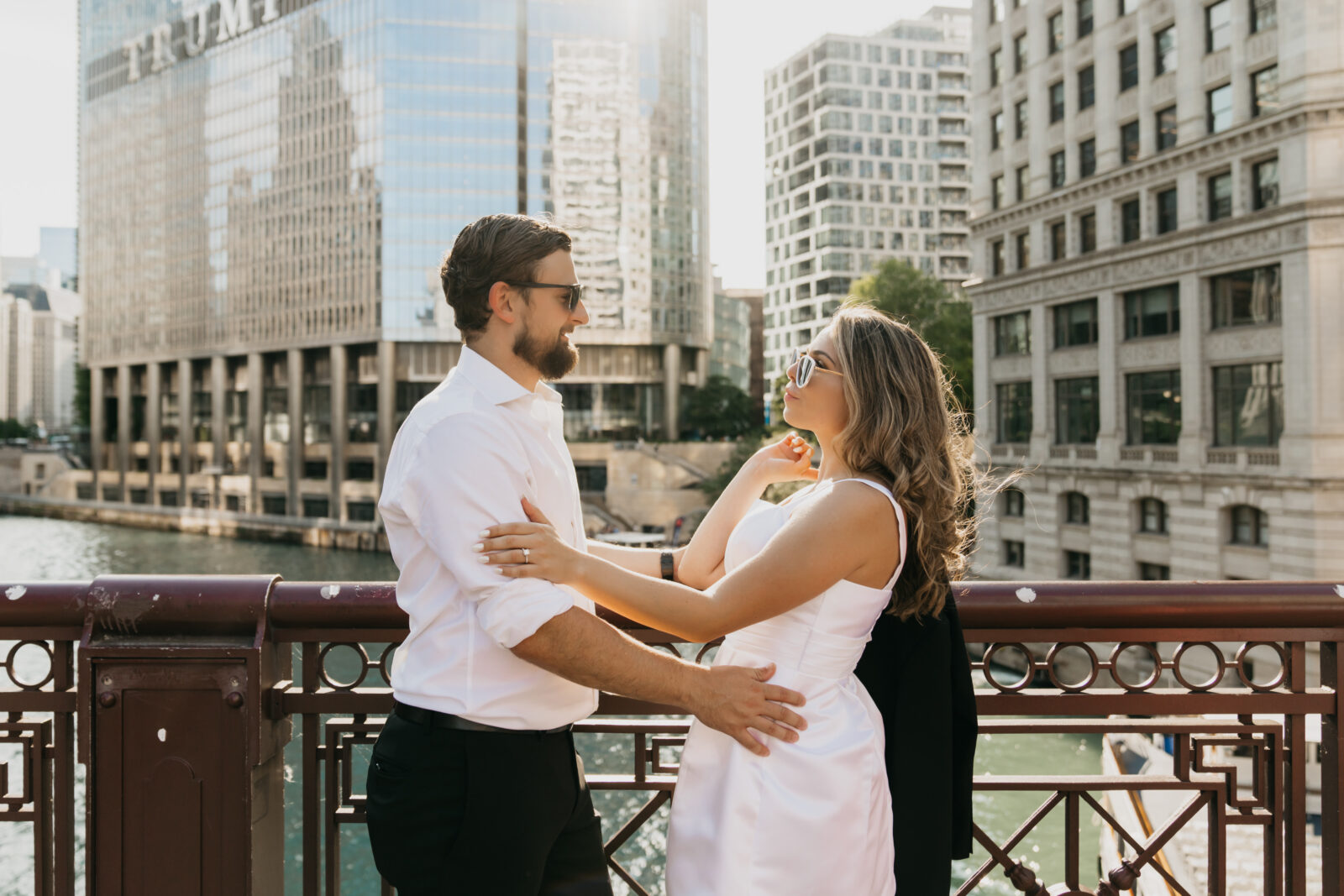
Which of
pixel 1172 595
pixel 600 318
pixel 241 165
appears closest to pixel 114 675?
pixel 1172 595

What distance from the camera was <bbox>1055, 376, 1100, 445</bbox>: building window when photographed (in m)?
32.9

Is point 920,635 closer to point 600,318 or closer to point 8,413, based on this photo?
point 600,318

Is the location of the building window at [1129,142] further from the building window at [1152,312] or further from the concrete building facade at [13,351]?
the concrete building facade at [13,351]

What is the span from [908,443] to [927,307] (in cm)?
4732

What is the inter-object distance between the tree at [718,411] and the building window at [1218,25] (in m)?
48.8

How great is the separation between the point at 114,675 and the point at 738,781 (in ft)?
5.92

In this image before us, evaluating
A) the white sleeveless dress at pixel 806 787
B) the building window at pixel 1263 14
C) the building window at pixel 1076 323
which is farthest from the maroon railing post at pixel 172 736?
the building window at pixel 1076 323

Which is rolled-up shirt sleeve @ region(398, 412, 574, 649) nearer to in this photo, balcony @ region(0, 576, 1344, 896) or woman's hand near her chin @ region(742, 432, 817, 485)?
balcony @ region(0, 576, 1344, 896)

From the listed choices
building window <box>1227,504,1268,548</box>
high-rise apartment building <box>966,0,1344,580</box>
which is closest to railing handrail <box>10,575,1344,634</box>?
high-rise apartment building <box>966,0,1344,580</box>

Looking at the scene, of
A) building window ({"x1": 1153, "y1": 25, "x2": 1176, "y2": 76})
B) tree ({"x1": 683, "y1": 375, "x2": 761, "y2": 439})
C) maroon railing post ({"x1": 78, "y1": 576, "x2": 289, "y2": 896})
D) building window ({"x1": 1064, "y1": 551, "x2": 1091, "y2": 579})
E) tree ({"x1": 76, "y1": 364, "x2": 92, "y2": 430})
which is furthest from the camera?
tree ({"x1": 76, "y1": 364, "x2": 92, "y2": 430})

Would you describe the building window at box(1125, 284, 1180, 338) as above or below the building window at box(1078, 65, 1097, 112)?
below

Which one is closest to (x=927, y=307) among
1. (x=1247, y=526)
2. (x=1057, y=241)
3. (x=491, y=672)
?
(x=1057, y=241)

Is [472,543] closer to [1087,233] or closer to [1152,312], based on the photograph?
[1152,312]

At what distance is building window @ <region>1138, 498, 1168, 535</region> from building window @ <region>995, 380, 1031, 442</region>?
6.19 metres
